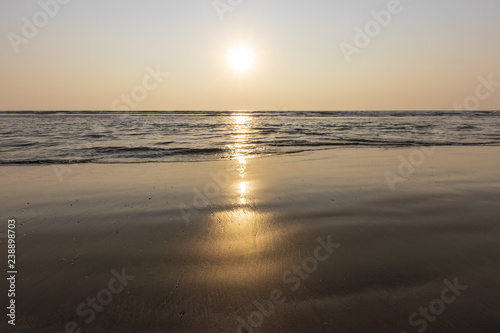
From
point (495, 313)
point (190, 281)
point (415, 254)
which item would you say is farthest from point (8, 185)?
point (495, 313)

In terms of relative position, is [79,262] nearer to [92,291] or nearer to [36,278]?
[36,278]

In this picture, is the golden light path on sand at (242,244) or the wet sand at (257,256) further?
the golden light path on sand at (242,244)

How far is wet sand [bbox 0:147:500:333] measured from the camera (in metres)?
2.87

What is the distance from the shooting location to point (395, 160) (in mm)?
11680

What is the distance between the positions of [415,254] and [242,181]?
5178mm

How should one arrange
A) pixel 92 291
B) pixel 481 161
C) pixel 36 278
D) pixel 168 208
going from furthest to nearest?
pixel 481 161 < pixel 168 208 < pixel 36 278 < pixel 92 291

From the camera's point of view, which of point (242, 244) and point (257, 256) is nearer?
point (257, 256)

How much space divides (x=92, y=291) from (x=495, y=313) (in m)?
3.85

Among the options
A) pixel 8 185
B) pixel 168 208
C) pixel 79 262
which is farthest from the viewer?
pixel 8 185

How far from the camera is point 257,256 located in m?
4.02

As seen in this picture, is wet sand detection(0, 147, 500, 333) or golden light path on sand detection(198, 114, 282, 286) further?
golden light path on sand detection(198, 114, 282, 286)

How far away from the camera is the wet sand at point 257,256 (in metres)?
2.87

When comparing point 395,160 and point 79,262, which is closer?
point 79,262

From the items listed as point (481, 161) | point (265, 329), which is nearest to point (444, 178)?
point (481, 161)
